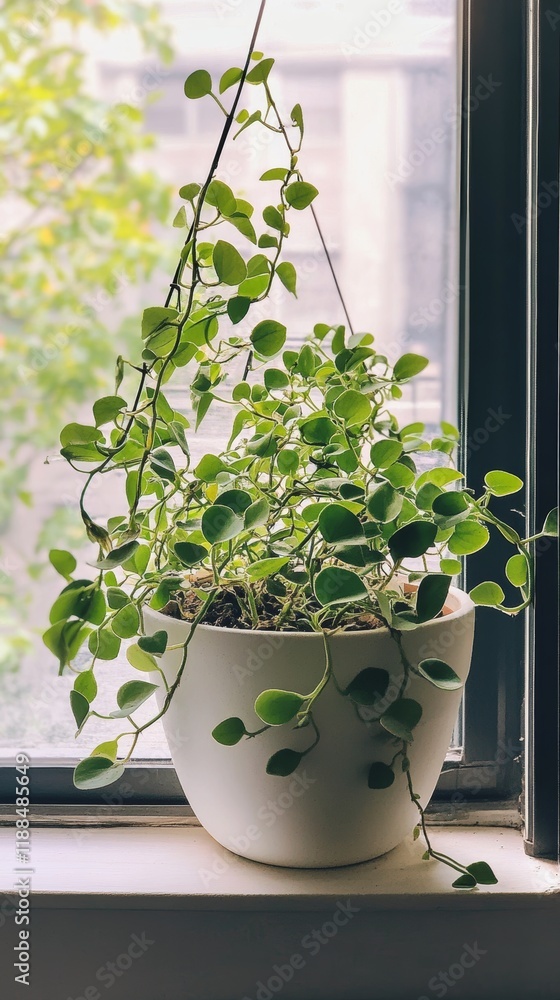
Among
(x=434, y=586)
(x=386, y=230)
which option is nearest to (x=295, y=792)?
(x=434, y=586)

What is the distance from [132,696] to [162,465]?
0.18 metres

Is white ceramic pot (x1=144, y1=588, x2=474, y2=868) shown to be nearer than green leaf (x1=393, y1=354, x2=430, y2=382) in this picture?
Yes

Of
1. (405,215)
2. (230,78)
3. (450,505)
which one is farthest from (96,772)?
(405,215)

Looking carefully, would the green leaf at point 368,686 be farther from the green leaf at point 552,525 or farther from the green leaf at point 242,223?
the green leaf at point 242,223

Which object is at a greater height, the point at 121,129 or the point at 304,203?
the point at 121,129

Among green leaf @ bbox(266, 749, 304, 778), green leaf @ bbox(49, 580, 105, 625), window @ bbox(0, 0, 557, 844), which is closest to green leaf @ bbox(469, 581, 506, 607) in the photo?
Answer: window @ bbox(0, 0, 557, 844)

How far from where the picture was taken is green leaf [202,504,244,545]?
564 millimetres

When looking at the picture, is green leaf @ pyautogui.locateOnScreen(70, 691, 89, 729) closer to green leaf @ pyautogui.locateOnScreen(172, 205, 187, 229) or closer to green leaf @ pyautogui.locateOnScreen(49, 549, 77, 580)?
green leaf @ pyautogui.locateOnScreen(49, 549, 77, 580)

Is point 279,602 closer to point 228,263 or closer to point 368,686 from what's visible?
point 368,686

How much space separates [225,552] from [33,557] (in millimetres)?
399

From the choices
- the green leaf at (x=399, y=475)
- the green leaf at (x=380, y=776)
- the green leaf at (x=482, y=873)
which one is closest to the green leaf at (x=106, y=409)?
the green leaf at (x=399, y=475)

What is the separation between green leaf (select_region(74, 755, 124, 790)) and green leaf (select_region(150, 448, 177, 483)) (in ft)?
0.73

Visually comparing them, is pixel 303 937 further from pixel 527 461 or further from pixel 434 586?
pixel 527 461

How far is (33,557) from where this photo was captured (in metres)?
0.97
